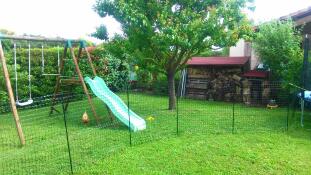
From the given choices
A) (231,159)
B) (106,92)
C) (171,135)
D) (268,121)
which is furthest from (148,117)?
(231,159)

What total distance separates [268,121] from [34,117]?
6.20m

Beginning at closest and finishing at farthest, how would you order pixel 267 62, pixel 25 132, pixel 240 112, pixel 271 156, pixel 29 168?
pixel 29 168, pixel 271 156, pixel 25 132, pixel 240 112, pixel 267 62

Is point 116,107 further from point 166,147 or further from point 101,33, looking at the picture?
point 101,33

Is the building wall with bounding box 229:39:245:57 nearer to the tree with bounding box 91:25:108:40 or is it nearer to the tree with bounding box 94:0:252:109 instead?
the tree with bounding box 94:0:252:109

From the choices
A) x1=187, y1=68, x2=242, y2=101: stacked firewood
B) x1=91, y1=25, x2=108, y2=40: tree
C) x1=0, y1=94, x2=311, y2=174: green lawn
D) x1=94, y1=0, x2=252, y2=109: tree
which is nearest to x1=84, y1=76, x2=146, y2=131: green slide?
x1=0, y1=94, x2=311, y2=174: green lawn

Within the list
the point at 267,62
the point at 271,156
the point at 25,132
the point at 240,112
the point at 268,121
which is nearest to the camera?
the point at 271,156

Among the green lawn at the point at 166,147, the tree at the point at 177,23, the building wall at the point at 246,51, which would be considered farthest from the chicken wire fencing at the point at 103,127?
the building wall at the point at 246,51

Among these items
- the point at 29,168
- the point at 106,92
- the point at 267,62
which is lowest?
the point at 29,168

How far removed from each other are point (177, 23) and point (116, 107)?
296cm

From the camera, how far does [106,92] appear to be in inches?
359

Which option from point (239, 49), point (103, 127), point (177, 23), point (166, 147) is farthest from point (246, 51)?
point (166, 147)

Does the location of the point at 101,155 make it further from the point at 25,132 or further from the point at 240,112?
the point at 240,112

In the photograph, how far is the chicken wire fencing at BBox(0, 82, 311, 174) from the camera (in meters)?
5.71

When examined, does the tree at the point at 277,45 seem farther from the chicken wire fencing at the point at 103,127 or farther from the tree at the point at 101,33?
the tree at the point at 101,33
